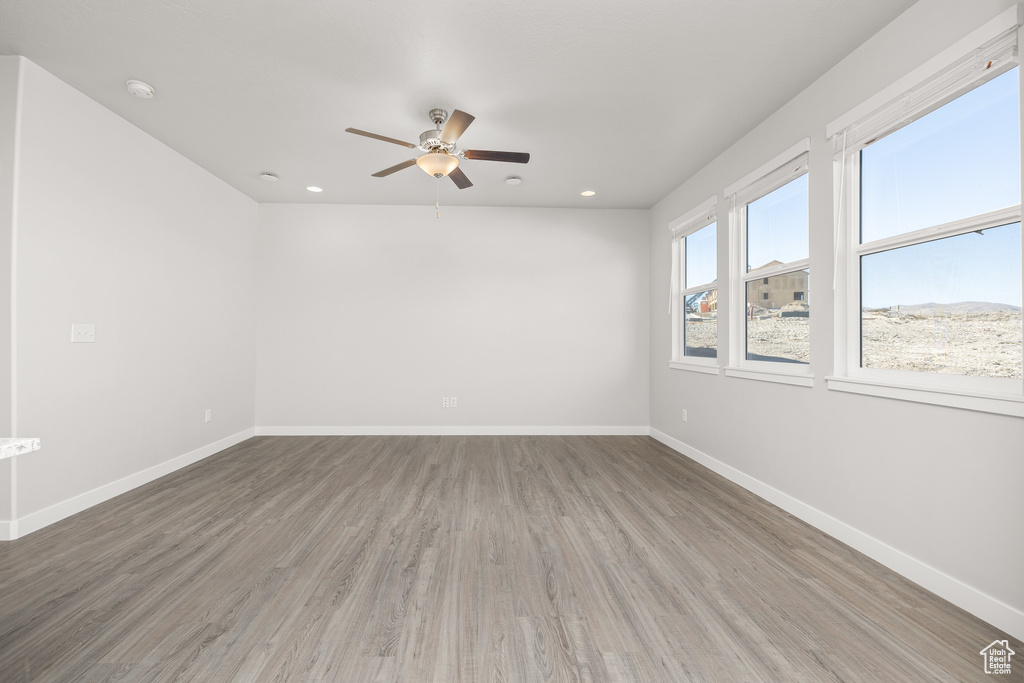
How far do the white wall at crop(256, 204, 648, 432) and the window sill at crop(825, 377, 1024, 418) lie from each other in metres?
2.92

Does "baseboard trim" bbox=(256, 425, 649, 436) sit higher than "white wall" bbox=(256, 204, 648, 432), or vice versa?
"white wall" bbox=(256, 204, 648, 432)

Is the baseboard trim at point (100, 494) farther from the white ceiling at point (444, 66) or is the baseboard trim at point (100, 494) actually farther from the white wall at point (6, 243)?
the white ceiling at point (444, 66)

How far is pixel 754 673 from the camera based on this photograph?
1.43 m

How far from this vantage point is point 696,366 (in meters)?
4.08

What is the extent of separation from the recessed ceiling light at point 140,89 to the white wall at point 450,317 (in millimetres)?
2333

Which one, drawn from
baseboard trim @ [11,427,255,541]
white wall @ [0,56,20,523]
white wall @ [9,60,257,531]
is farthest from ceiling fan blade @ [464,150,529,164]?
baseboard trim @ [11,427,255,541]

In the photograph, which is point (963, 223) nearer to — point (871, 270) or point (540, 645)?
point (871, 270)

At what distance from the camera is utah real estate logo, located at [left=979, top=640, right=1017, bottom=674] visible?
1442 millimetres

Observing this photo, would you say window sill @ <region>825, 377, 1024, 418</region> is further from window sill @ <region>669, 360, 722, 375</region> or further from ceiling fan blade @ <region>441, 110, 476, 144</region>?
ceiling fan blade @ <region>441, 110, 476, 144</region>

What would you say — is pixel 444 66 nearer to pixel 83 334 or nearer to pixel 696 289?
pixel 83 334

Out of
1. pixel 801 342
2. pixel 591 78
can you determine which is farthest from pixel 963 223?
pixel 591 78

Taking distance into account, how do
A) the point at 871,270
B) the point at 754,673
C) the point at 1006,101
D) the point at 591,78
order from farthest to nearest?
the point at 591,78
the point at 871,270
the point at 1006,101
the point at 754,673

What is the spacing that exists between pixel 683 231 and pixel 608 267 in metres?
1.02

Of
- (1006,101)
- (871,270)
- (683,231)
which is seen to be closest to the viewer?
(1006,101)
